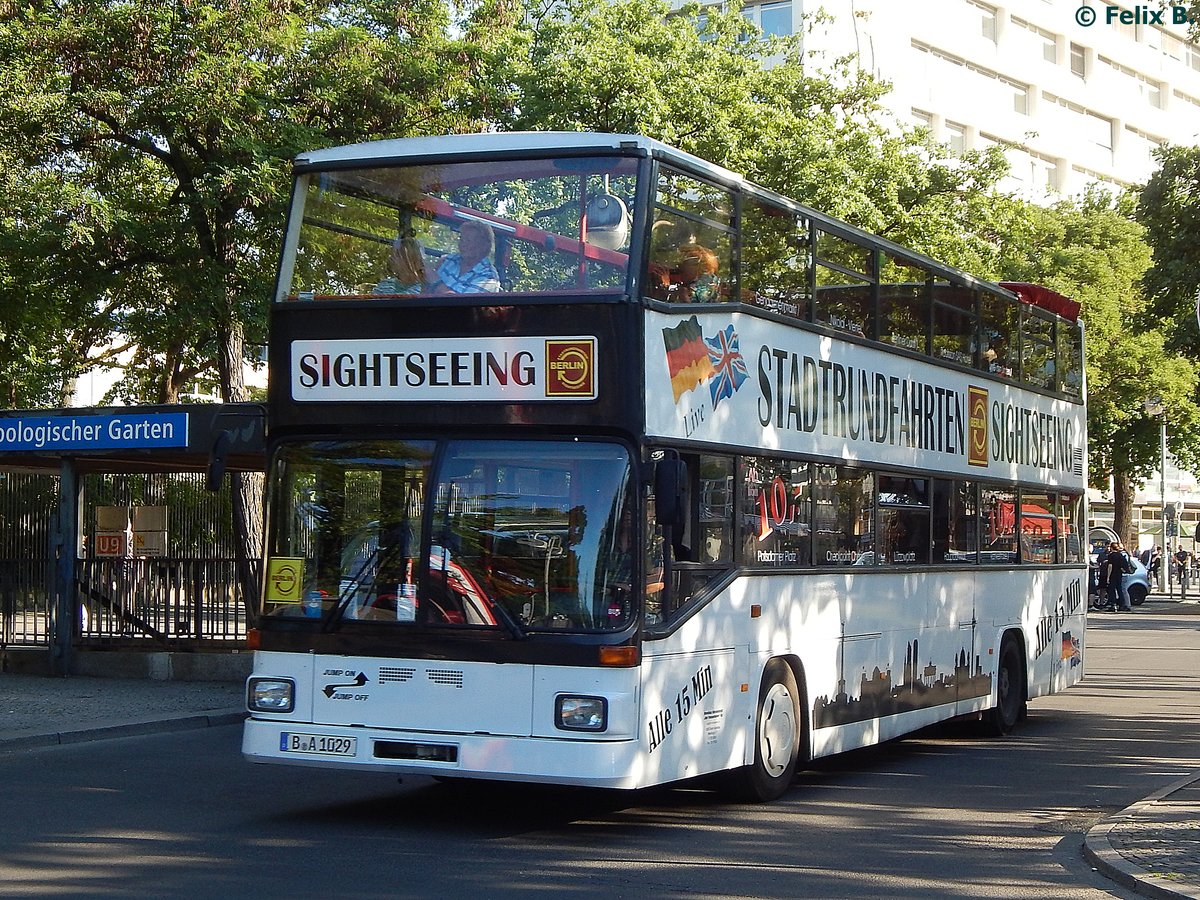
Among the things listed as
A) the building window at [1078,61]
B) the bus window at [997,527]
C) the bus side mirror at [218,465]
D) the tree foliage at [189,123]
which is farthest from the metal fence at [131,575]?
the building window at [1078,61]

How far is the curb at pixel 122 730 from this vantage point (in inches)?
563

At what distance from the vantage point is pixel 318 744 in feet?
31.7

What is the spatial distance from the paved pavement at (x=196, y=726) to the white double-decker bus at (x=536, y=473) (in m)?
2.35

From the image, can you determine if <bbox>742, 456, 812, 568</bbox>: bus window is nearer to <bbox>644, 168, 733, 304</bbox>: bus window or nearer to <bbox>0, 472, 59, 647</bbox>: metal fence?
<bbox>644, 168, 733, 304</bbox>: bus window

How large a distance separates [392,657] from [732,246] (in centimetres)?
338

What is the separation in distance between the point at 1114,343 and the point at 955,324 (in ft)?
135

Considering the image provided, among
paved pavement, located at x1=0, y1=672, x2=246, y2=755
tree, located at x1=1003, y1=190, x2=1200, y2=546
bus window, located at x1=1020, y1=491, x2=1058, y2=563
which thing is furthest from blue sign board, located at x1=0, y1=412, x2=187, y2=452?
tree, located at x1=1003, y1=190, x2=1200, y2=546

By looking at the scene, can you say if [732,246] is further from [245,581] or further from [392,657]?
[245,581]

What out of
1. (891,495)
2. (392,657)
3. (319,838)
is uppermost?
(891,495)

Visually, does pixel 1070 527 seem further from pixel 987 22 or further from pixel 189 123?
pixel 987 22

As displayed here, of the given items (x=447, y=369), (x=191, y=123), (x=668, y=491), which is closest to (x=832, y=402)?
(x=668, y=491)

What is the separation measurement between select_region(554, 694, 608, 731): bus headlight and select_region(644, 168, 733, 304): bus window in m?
2.30

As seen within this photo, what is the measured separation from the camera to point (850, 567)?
492 inches

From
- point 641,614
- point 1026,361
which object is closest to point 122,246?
point 1026,361
